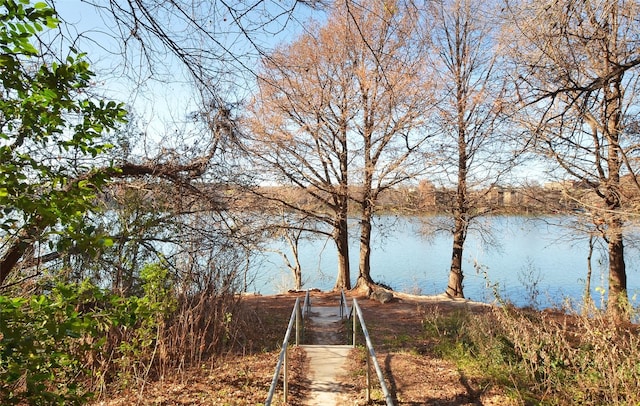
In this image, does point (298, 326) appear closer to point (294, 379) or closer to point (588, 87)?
point (294, 379)

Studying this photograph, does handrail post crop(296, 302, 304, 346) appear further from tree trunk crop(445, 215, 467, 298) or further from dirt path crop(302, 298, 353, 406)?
Result: tree trunk crop(445, 215, 467, 298)

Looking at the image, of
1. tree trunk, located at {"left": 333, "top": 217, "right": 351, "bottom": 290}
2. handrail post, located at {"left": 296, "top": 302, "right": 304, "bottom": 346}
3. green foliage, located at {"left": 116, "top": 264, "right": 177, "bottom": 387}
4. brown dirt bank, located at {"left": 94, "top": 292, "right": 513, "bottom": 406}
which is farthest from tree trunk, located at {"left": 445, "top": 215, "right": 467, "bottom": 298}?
green foliage, located at {"left": 116, "top": 264, "right": 177, "bottom": 387}

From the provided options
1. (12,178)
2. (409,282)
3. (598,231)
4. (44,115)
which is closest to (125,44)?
(44,115)

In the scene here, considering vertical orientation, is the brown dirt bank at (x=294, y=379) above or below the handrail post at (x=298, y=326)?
below

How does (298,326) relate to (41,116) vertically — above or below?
below

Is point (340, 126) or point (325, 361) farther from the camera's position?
point (340, 126)

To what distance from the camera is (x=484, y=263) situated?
22.2 meters

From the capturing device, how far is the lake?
48.3 feet

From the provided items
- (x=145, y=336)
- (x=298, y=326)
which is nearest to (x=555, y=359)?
(x=298, y=326)

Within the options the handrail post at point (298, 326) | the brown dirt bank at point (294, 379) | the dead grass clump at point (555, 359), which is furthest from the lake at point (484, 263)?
the dead grass clump at point (555, 359)

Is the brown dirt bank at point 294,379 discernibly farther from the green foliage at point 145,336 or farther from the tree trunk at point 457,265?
the tree trunk at point 457,265

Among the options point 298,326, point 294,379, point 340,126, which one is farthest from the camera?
point 340,126

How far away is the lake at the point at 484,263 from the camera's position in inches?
580

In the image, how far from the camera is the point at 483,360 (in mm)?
6375
